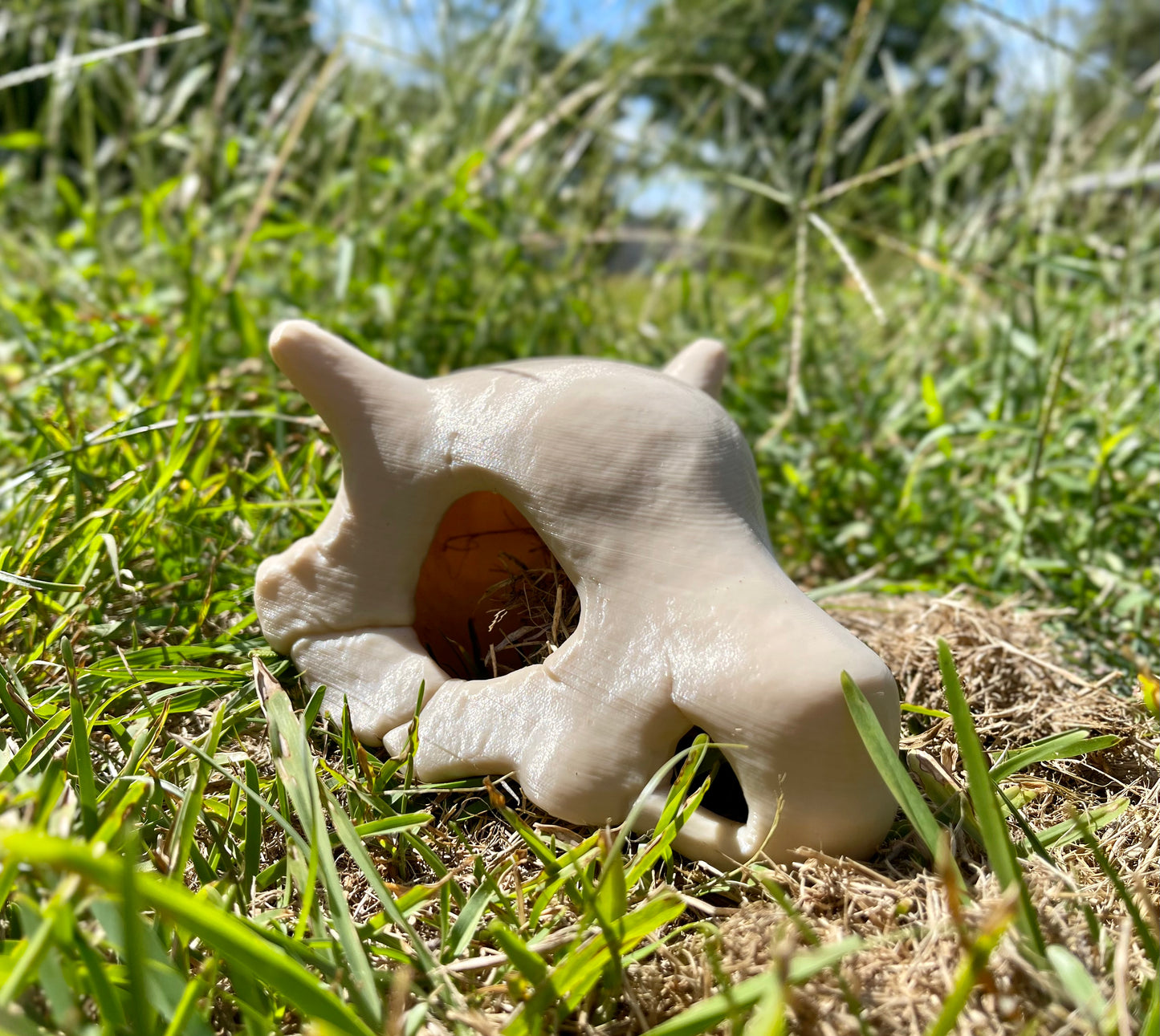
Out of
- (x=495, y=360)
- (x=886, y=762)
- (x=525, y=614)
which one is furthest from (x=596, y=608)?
(x=495, y=360)

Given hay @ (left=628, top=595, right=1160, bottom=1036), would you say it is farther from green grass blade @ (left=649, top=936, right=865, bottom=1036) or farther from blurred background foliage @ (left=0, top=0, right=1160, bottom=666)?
blurred background foliage @ (left=0, top=0, right=1160, bottom=666)

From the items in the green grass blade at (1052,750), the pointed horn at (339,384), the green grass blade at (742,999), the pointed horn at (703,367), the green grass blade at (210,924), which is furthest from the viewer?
the pointed horn at (703,367)

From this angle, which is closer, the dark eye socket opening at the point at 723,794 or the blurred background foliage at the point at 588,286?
the dark eye socket opening at the point at 723,794

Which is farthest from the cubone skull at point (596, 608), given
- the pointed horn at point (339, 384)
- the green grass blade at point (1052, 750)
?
the green grass blade at point (1052, 750)

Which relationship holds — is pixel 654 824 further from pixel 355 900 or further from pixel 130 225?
pixel 130 225

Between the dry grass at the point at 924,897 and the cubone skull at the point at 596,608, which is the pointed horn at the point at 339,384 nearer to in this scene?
the cubone skull at the point at 596,608

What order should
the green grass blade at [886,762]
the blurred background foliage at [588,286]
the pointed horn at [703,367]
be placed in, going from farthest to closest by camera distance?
the blurred background foliage at [588,286]
the pointed horn at [703,367]
the green grass blade at [886,762]

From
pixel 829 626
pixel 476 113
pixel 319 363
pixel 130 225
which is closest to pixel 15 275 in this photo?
pixel 130 225
